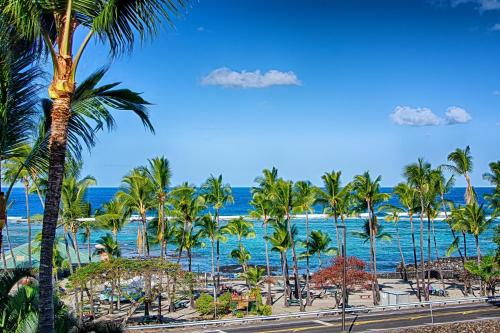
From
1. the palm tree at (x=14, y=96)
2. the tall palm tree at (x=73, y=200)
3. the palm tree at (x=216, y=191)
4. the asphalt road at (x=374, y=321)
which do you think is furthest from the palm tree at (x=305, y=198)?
the palm tree at (x=14, y=96)

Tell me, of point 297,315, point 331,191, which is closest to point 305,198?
point 331,191

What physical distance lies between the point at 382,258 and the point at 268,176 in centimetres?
4010

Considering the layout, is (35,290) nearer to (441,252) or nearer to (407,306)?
(407,306)

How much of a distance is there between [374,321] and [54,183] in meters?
Result: 25.7

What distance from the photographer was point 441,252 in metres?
87.1

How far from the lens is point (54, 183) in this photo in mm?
6414

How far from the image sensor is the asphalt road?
26344 millimetres

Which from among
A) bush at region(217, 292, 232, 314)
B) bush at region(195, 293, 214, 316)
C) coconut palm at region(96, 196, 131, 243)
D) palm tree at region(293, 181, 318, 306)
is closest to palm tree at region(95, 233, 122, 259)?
coconut palm at region(96, 196, 131, 243)

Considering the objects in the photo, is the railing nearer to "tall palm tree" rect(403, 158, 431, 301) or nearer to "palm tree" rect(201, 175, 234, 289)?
"tall palm tree" rect(403, 158, 431, 301)

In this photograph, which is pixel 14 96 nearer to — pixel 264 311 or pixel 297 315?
pixel 297 315

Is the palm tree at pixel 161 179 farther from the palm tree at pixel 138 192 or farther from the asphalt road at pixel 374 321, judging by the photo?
the asphalt road at pixel 374 321

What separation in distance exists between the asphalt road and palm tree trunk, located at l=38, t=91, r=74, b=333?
68.4 ft

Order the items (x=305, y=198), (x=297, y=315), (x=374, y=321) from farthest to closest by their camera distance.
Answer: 1. (x=305, y=198)
2. (x=297, y=315)
3. (x=374, y=321)

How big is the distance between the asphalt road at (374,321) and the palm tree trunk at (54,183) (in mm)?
20848
